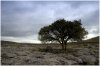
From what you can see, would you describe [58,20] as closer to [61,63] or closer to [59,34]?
[59,34]

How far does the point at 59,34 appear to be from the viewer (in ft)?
143

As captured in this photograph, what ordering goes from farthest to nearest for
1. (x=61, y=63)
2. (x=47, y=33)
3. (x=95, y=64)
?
(x=47, y=33)
(x=95, y=64)
(x=61, y=63)

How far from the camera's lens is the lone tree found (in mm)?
42375

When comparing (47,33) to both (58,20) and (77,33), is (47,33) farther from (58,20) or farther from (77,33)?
(77,33)

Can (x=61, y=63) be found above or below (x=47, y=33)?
below

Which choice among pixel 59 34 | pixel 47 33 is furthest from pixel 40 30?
pixel 59 34

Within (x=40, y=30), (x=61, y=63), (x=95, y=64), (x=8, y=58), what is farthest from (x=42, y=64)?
(x=40, y=30)

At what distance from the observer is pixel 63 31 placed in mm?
42844

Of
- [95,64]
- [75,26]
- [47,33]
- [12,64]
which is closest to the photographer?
[12,64]

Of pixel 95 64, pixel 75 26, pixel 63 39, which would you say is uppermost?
pixel 75 26

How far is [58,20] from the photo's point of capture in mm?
43438

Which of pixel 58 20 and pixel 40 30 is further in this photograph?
pixel 40 30

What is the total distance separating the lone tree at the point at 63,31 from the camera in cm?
4238

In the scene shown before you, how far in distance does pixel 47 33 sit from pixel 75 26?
7423 mm
